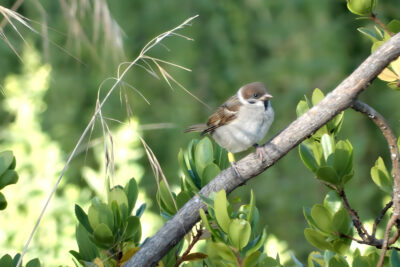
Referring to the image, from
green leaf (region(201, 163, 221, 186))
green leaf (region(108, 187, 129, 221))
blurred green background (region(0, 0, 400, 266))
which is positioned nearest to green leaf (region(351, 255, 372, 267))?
green leaf (region(201, 163, 221, 186))

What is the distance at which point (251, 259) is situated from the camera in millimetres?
1270

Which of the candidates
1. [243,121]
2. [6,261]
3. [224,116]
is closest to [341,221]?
[6,261]

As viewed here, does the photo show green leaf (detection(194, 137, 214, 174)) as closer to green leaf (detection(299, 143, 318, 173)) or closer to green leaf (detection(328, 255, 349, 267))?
green leaf (detection(299, 143, 318, 173))

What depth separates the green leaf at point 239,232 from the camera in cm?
122

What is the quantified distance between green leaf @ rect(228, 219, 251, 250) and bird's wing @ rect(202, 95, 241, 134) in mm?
2106

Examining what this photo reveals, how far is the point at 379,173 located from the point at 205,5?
3.74 metres

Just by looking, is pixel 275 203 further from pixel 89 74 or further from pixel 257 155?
pixel 257 155

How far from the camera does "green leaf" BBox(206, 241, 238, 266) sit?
1269mm

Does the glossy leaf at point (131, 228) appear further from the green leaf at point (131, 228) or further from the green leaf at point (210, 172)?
the green leaf at point (210, 172)

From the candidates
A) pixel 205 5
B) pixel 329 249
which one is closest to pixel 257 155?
pixel 329 249

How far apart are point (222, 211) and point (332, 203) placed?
0.88 ft

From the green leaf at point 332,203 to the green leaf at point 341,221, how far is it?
0.03 meters

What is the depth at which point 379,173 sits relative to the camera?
1420mm

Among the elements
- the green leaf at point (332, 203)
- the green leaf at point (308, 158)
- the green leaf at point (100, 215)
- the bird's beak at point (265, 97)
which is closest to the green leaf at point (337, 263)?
the green leaf at point (332, 203)
